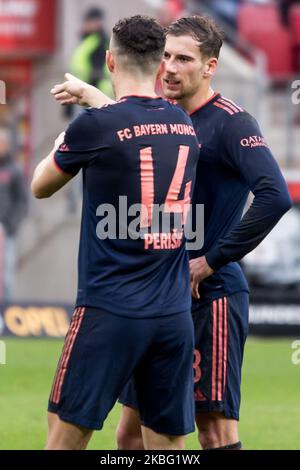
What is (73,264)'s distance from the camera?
717 inches

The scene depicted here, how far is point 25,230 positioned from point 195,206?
12.0m

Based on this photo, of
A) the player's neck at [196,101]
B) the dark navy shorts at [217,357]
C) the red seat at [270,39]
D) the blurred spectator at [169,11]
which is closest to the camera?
the dark navy shorts at [217,357]

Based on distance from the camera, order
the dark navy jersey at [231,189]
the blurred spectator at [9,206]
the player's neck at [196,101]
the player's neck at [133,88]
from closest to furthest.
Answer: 1. the player's neck at [133,88]
2. the dark navy jersey at [231,189]
3. the player's neck at [196,101]
4. the blurred spectator at [9,206]

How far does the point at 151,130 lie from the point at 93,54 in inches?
472

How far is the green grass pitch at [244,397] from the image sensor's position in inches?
349

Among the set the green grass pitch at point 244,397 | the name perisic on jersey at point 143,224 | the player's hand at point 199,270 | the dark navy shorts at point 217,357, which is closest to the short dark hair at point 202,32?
the player's hand at point 199,270

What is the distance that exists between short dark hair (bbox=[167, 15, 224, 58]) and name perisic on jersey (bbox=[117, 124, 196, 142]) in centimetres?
94

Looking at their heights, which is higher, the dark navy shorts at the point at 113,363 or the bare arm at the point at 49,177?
the bare arm at the point at 49,177

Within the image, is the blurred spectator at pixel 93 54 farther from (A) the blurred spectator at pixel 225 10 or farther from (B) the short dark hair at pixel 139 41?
(B) the short dark hair at pixel 139 41

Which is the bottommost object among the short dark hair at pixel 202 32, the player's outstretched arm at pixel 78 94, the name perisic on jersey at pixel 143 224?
the name perisic on jersey at pixel 143 224

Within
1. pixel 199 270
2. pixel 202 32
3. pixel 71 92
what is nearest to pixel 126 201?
pixel 71 92

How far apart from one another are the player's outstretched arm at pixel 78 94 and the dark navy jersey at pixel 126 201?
0.18 metres
